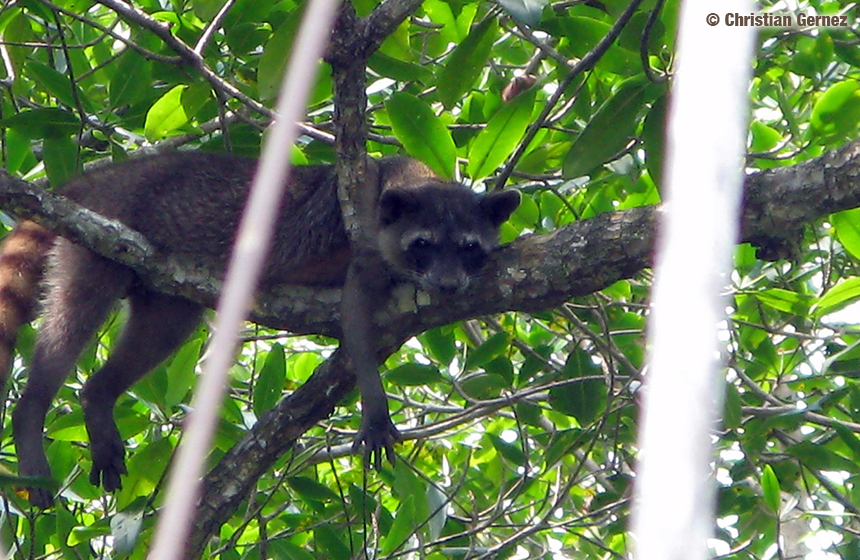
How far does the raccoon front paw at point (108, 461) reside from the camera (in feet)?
15.4

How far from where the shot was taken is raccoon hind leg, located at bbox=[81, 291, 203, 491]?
15.7ft

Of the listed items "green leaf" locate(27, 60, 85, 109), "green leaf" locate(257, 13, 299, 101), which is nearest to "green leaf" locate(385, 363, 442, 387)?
"green leaf" locate(257, 13, 299, 101)

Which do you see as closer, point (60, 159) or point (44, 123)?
point (44, 123)

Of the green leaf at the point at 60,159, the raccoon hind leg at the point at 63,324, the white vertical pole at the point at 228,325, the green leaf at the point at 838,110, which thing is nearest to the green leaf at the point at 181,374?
the raccoon hind leg at the point at 63,324

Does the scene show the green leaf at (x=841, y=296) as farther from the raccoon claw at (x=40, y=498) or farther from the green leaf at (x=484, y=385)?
the raccoon claw at (x=40, y=498)

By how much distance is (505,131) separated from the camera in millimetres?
4336

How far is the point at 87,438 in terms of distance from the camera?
196 inches

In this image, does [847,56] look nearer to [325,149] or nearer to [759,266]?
[759,266]

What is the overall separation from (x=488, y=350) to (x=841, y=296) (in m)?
1.54

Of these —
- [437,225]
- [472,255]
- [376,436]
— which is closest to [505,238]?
[437,225]

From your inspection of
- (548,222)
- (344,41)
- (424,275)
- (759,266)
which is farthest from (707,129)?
(759,266)

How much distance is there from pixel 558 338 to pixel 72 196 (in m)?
2.71

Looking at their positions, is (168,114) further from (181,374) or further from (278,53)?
(181,374)

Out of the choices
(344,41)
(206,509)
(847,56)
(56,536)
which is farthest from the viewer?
(847,56)
